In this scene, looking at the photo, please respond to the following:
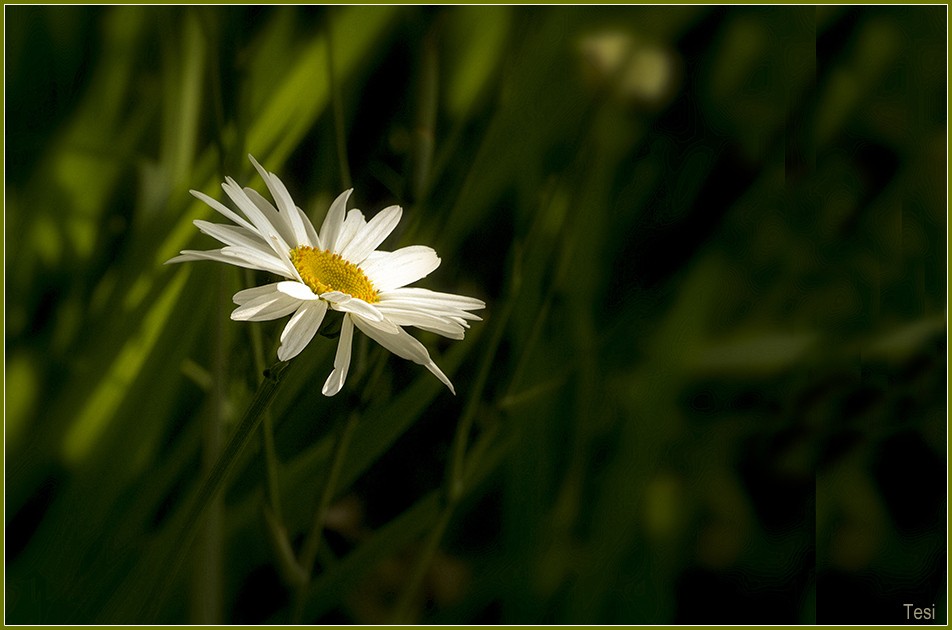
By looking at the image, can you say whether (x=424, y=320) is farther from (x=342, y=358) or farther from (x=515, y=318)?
(x=515, y=318)

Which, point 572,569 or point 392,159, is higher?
point 392,159

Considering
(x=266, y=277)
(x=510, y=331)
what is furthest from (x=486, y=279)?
(x=266, y=277)

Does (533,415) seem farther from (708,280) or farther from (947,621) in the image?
(947,621)

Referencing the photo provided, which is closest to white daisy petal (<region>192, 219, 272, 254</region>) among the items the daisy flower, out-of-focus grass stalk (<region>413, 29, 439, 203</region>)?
the daisy flower

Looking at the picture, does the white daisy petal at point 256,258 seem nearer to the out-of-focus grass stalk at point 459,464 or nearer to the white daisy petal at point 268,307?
the white daisy petal at point 268,307

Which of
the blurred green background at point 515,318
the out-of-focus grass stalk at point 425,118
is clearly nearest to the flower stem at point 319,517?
the blurred green background at point 515,318

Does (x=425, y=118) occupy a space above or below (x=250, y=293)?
above

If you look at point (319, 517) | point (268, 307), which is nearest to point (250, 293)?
point (268, 307)
